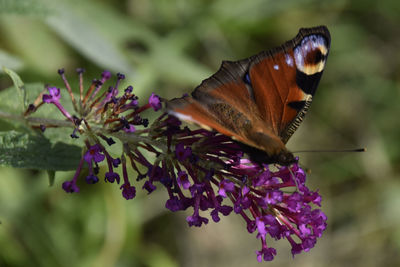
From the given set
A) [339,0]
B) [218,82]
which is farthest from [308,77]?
[339,0]

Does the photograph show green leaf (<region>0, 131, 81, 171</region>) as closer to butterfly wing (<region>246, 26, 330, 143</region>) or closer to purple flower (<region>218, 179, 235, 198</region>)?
purple flower (<region>218, 179, 235, 198</region>)

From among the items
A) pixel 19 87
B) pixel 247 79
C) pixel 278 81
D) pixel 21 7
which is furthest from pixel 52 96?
pixel 278 81

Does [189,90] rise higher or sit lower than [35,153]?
higher

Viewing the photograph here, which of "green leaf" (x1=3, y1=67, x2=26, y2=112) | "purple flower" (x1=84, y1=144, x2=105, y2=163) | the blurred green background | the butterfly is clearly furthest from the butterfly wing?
the blurred green background

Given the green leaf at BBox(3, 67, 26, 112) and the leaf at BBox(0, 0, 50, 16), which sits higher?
the leaf at BBox(0, 0, 50, 16)

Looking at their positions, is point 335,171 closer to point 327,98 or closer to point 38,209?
point 327,98

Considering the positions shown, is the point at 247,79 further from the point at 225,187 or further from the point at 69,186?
the point at 69,186

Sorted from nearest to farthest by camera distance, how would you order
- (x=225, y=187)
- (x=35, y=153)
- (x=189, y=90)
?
(x=225, y=187), (x=35, y=153), (x=189, y=90)
